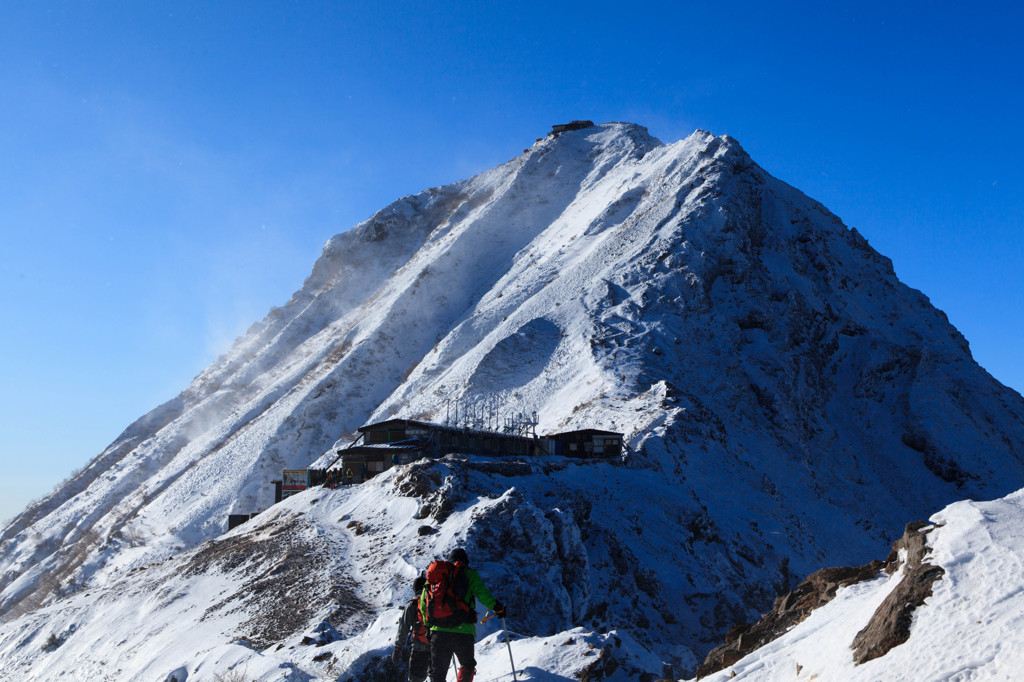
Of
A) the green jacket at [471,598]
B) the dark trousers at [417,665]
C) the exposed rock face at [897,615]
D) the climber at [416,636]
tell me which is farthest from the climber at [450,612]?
the exposed rock face at [897,615]

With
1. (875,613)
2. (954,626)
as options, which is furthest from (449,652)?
(954,626)

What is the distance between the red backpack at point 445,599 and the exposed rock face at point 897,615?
5.48 meters

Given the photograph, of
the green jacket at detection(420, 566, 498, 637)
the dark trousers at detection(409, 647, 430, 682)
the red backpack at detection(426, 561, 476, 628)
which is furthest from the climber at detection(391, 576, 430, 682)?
the red backpack at detection(426, 561, 476, 628)

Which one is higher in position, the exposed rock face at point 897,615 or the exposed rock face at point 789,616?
the exposed rock face at point 897,615

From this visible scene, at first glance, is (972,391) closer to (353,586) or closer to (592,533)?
(592,533)

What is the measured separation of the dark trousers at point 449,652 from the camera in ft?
37.9

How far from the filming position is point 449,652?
38.0 ft

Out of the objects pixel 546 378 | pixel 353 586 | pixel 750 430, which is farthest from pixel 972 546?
pixel 546 378

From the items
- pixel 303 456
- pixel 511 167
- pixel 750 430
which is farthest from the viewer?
pixel 511 167

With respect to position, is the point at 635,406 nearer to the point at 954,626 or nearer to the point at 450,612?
the point at 450,612

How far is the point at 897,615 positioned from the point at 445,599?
613cm

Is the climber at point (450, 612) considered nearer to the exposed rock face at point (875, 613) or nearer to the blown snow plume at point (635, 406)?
the exposed rock face at point (875, 613)

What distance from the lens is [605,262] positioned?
9738 cm

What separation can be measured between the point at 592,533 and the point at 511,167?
5089 inches
